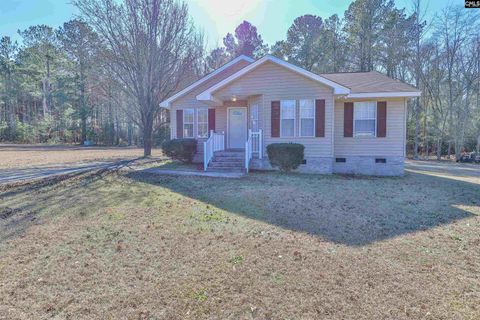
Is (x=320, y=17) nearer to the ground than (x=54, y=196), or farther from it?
farther from it

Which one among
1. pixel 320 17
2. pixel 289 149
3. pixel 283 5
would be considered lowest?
pixel 289 149

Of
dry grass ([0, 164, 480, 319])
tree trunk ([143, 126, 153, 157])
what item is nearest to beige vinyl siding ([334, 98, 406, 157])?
dry grass ([0, 164, 480, 319])

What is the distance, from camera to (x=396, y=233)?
190 inches

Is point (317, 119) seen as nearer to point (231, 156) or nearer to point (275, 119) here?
point (275, 119)

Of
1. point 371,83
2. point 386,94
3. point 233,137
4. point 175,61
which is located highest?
point 175,61

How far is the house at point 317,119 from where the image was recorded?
36.2ft

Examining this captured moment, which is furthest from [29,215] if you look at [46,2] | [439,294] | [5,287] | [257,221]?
[46,2]

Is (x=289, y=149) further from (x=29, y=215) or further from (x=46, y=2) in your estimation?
(x=46, y=2)

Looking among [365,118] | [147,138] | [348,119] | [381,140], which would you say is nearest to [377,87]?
[365,118]

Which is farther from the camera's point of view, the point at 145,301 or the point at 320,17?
the point at 320,17

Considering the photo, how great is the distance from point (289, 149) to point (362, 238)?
632cm

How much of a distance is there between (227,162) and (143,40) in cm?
950

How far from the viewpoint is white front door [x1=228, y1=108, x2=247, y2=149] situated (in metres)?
13.8

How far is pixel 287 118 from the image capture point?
11430mm
